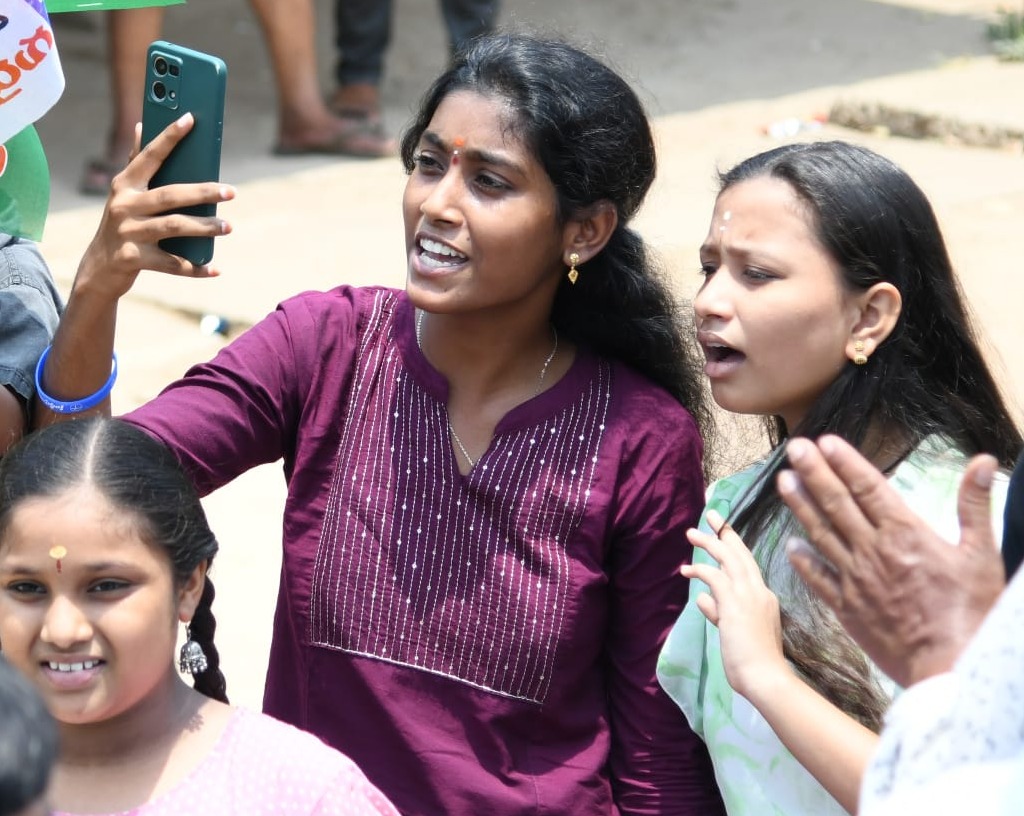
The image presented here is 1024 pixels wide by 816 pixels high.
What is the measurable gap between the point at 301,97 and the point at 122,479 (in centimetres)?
556

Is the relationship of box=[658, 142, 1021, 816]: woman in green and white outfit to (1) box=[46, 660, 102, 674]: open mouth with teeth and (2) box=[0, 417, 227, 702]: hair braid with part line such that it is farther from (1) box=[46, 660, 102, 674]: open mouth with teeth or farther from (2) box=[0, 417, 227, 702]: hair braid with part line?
(1) box=[46, 660, 102, 674]: open mouth with teeth

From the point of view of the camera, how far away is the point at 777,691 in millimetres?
1901

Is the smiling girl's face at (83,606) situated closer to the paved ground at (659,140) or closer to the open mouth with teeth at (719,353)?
the open mouth with teeth at (719,353)

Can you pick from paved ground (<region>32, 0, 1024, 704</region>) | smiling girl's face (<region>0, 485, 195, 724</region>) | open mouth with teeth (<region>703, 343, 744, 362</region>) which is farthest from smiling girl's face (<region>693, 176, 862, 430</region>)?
smiling girl's face (<region>0, 485, 195, 724</region>)

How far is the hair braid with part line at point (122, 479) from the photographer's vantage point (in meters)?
2.03

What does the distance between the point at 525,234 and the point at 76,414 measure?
0.68 m

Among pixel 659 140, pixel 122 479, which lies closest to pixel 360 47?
pixel 659 140

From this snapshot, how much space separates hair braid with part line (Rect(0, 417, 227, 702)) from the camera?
203cm

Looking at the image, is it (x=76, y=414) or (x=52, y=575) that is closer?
(x=52, y=575)

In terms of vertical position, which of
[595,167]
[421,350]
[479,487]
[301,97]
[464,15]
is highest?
[595,167]

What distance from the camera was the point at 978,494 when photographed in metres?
1.41

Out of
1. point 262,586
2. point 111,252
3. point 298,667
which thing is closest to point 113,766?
point 298,667

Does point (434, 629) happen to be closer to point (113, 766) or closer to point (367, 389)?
point (367, 389)

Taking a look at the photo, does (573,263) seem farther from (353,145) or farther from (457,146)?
(353,145)
